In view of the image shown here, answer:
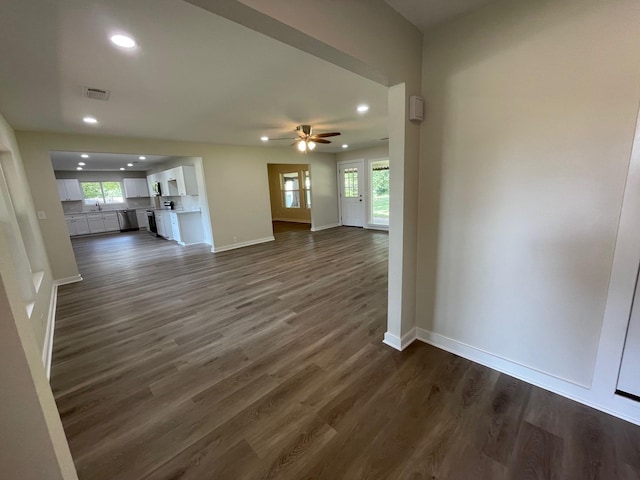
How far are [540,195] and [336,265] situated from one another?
3284 millimetres

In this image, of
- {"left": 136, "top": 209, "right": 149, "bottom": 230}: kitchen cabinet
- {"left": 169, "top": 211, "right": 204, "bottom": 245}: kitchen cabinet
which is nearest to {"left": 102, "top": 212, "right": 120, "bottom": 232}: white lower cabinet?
{"left": 136, "top": 209, "right": 149, "bottom": 230}: kitchen cabinet

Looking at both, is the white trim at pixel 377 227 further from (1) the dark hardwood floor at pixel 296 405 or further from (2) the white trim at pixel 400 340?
(2) the white trim at pixel 400 340

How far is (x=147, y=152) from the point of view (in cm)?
505

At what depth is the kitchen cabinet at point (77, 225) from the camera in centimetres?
909

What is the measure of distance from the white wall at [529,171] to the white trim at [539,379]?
0.10 feet

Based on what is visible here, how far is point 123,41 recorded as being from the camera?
182 centimetres

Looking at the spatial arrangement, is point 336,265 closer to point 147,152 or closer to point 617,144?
point 617,144

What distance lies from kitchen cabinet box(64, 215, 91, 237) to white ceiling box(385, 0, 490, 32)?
1174cm

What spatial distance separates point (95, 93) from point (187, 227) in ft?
15.1

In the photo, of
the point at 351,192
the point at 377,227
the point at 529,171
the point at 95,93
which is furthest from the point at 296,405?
the point at 351,192

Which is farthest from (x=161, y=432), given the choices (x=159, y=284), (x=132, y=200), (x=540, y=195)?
(x=132, y=200)

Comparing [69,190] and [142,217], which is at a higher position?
[69,190]

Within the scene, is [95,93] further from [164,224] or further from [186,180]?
[164,224]

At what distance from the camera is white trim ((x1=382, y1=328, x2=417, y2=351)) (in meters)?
2.27
